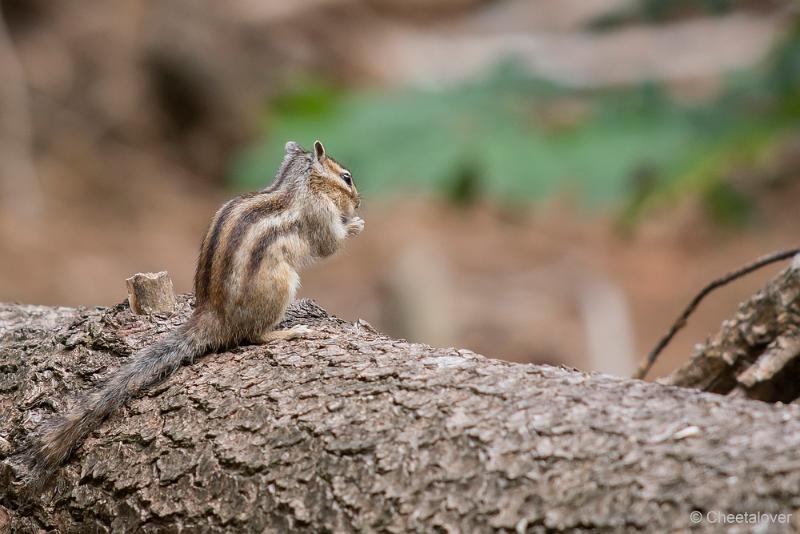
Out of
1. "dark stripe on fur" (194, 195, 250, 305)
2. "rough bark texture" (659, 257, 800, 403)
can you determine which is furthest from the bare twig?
"dark stripe on fur" (194, 195, 250, 305)

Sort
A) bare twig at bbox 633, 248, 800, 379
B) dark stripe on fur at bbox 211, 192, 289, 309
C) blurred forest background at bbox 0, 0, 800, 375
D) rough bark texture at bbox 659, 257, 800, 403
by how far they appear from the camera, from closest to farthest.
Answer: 1. rough bark texture at bbox 659, 257, 800, 403
2. dark stripe on fur at bbox 211, 192, 289, 309
3. bare twig at bbox 633, 248, 800, 379
4. blurred forest background at bbox 0, 0, 800, 375

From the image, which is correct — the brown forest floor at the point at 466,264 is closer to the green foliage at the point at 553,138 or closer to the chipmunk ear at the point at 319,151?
the green foliage at the point at 553,138

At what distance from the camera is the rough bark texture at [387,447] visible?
7.04 feet

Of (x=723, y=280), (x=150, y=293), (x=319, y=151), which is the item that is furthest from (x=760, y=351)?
(x=150, y=293)

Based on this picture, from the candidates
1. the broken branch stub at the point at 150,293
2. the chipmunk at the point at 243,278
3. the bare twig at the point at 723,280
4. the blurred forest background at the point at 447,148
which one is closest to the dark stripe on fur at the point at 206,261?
the chipmunk at the point at 243,278

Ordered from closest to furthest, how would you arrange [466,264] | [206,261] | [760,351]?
[760,351] → [206,261] → [466,264]

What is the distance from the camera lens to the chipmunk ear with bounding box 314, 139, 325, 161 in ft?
13.9

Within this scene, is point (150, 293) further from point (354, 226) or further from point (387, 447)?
point (387, 447)

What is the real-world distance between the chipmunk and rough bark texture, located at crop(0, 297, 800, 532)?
0.07 m

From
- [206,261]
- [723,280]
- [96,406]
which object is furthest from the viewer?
[723,280]

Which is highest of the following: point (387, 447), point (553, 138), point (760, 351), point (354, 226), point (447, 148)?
point (553, 138)

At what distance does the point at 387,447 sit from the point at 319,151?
6.82ft

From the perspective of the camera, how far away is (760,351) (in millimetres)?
3359

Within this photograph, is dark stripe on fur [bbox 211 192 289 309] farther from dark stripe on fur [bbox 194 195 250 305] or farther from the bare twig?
the bare twig
